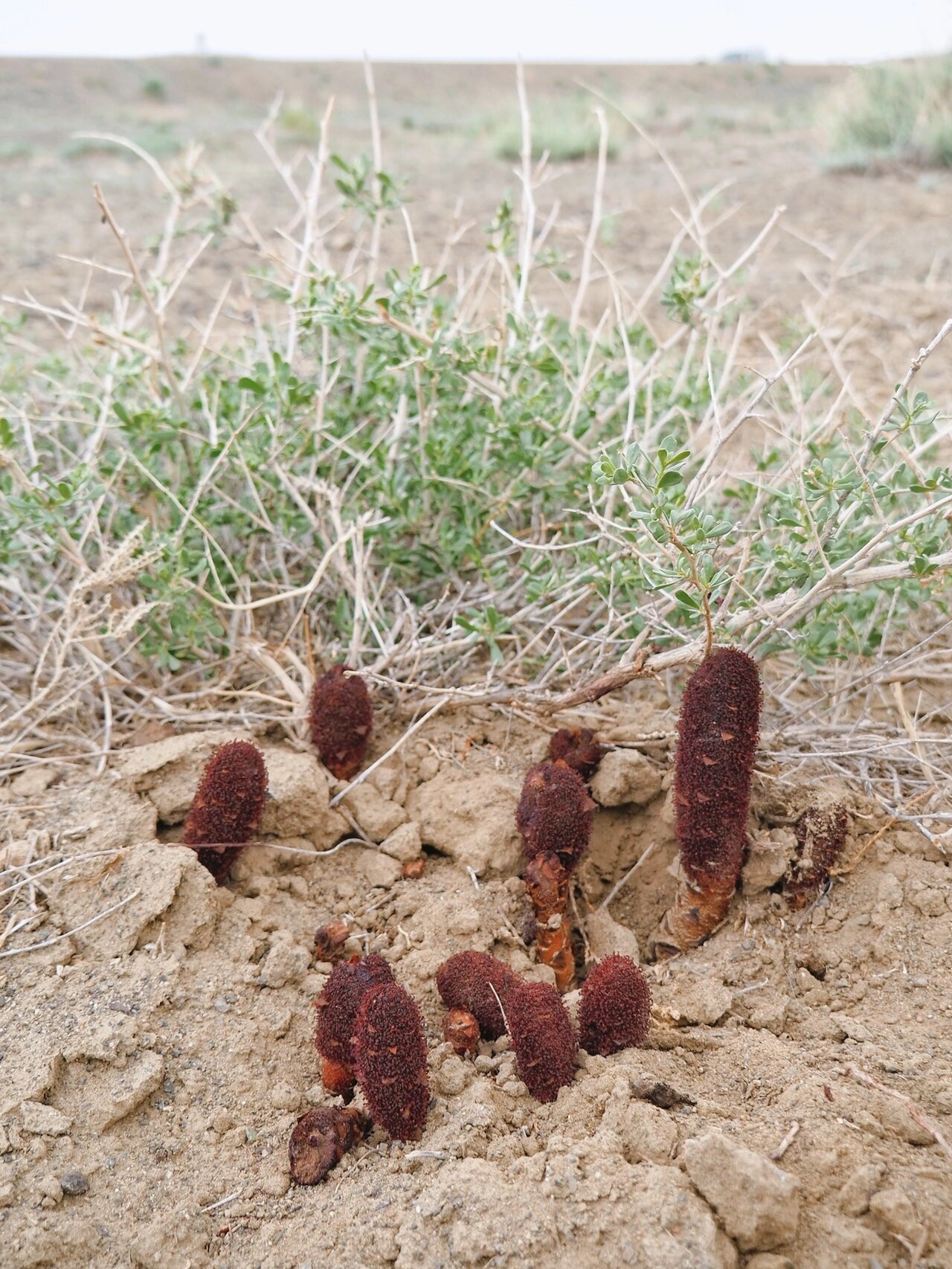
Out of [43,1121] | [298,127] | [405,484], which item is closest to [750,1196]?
[43,1121]

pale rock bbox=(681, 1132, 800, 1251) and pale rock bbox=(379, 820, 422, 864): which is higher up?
pale rock bbox=(681, 1132, 800, 1251)

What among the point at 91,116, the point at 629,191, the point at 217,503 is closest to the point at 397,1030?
the point at 217,503

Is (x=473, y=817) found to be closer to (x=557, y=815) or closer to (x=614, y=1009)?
(x=557, y=815)

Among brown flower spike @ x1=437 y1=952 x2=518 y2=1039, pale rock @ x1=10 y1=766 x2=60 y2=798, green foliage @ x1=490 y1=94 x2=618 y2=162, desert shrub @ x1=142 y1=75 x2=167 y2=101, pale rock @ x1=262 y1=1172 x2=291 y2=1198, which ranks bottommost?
pale rock @ x1=262 y1=1172 x2=291 y2=1198

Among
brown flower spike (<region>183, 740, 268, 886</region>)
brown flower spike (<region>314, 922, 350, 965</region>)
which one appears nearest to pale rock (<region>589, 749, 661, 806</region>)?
brown flower spike (<region>314, 922, 350, 965</region>)

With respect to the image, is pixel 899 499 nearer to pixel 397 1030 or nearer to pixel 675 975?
pixel 675 975

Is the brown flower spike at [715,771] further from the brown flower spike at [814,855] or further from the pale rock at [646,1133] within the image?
the pale rock at [646,1133]

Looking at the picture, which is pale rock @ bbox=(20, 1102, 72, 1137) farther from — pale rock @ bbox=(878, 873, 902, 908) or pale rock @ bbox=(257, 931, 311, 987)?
pale rock @ bbox=(878, 873, 902, 908)

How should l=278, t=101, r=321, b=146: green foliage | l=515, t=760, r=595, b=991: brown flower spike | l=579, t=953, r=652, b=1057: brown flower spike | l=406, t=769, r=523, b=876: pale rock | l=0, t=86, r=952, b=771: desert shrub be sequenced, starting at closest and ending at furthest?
l=579, t=953, r=652, b=1057: brown flower spike → l=515, t=760, r=595, b=991: brown flower spike → l=406, t=769, r=523, b=876: pale rock → l=0, t=86, r=952, b=771: desert shrub → l=278, t=101, r=321, b=146: green foliage
